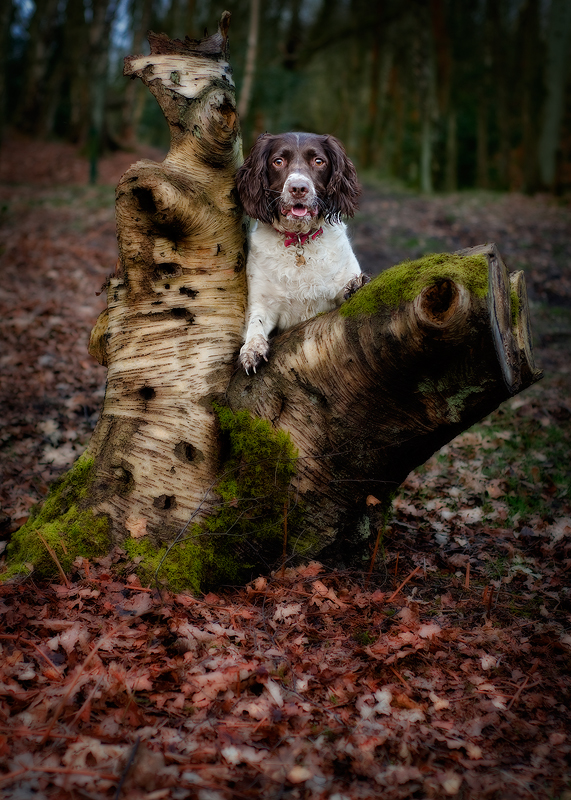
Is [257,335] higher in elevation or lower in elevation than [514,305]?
lower

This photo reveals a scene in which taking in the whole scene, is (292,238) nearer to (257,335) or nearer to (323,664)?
(257,335)

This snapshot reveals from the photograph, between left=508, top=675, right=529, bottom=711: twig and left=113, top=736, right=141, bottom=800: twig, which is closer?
left=113, top=736, right=141, bottom=800: twig

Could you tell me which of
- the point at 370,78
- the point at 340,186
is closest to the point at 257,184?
the point at 340,186

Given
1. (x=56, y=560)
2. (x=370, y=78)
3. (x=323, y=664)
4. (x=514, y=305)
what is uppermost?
(x=370, y=78)

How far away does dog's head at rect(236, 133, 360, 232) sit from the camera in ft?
12.3

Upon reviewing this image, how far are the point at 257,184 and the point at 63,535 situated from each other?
245cm

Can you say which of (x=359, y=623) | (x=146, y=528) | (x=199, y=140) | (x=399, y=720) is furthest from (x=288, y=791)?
(x=199, y=140)

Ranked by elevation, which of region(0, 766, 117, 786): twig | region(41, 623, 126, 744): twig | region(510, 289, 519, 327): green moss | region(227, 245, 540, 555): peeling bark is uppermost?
region(510, 289, 519, 327): green moss

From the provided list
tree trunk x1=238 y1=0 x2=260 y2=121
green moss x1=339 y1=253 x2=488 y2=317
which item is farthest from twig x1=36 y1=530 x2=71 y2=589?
tree trunk x1=238 y1=0 x2=260 y2=121

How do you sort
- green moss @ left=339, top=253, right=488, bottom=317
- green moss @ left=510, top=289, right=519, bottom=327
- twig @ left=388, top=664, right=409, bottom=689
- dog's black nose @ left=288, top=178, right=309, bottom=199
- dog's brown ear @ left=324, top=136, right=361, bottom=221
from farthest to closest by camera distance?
dog's brown ear @ left=324, top=136, right=361, bottom=221
dog's black nose @ left=288, top=178, right=309, bottom=199
green moss @ left=510, top=289, right=519, bottom=327
twig @ left=388, top=664, right=409, bottom=689
green moss @ left=339, top=253, right=488, bottom=317

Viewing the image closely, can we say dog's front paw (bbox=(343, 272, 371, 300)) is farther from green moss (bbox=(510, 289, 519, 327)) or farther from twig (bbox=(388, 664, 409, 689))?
twig (bbox=(388, 664, 409, 689))

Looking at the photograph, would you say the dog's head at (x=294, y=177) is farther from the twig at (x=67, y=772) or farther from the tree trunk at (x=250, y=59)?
the tree trunk at (x=250, y=59)

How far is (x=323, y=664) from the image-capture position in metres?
3.07

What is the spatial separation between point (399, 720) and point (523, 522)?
250 centimetres
